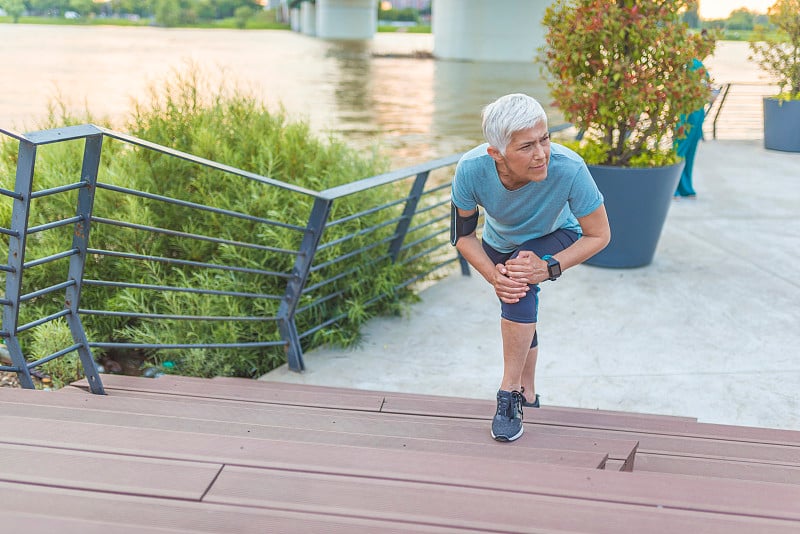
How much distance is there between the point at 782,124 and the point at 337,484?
11.4 metres

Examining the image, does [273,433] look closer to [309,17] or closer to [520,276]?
[520,276]

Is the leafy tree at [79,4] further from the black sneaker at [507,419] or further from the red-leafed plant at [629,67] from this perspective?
the black sneaker at [507,419]

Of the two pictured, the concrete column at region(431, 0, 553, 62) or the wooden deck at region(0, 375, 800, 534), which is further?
the concrete column at region(431, 0, 553, 62)

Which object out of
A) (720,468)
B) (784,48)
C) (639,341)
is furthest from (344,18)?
(720,468)

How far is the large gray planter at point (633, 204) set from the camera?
18.2 ft

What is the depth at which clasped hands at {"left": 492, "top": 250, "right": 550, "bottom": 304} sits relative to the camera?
2.67 meters

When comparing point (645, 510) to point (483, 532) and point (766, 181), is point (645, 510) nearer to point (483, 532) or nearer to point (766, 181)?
point (483, 532)

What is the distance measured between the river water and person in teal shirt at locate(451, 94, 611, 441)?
13.5 feet

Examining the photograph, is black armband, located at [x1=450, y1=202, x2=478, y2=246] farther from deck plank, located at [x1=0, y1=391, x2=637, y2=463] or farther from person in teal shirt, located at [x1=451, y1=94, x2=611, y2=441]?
deck plank, located at [x1=0, y1=391, x2=637, y2=463]

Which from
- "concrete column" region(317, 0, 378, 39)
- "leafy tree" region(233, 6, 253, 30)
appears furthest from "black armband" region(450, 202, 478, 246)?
"leafy tree" region(233, 6, 253, 30)

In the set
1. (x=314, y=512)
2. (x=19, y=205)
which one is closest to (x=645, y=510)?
(x=314, y=512)

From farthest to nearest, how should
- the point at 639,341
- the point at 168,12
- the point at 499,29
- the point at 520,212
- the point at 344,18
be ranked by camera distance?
the point at 168,12, the point at 344,18, the point at 499,29, the point at 639,341, the point at 520,212

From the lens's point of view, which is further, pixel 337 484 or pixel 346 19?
pixel 346 19

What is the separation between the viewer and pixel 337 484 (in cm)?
152
